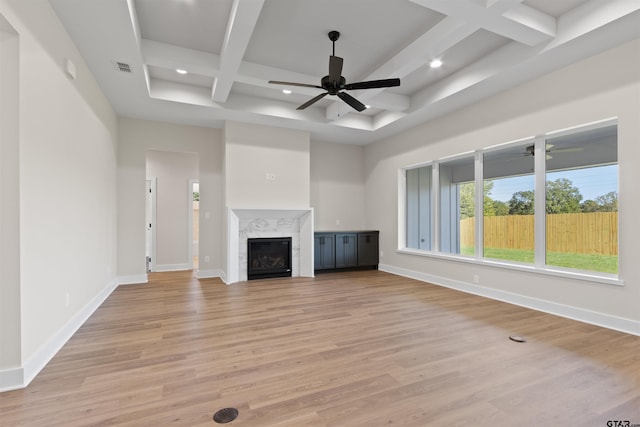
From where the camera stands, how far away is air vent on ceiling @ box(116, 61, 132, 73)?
3658 mm

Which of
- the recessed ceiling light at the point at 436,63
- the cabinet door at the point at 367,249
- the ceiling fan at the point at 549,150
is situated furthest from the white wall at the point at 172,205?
the ceiling fan at the point at 549,150

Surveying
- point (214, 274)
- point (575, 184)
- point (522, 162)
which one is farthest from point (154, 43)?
point (575, 184)

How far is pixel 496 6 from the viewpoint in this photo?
2.77 m

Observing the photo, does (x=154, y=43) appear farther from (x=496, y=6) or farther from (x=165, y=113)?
(x=496, y=6)

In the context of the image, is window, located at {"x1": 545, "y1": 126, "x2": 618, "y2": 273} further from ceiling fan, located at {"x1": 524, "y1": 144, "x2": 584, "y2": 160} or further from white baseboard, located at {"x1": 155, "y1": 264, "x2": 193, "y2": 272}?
white baseboard, located at {"x1": 155, "y1": 264, "x2": 193, "y2": 272}

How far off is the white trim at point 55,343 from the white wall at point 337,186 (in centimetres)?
456

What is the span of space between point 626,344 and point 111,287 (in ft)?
21.6

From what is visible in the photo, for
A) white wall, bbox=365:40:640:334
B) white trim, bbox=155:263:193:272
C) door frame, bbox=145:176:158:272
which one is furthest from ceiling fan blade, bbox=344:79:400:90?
white trim, bbox=155:263:193:272

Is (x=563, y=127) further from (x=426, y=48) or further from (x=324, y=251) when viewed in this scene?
(x=324, y=251)

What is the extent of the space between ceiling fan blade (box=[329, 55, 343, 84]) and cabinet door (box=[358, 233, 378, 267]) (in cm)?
403

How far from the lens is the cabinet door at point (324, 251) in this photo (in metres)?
6.51

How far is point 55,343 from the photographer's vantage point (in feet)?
8.64

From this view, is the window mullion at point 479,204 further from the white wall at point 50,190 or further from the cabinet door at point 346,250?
the white wall at point 50,190

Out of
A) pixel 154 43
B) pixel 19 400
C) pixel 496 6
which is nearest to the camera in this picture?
pixel 19 400
